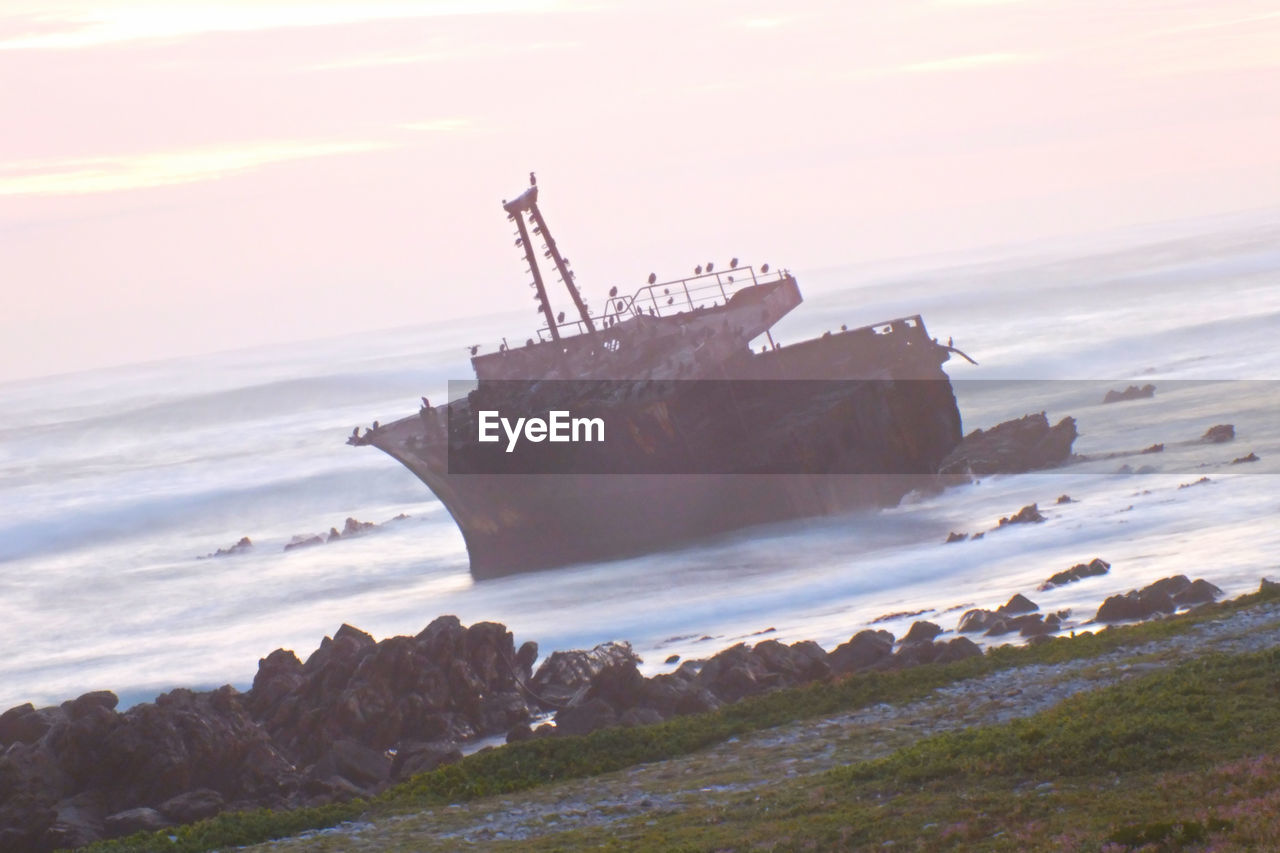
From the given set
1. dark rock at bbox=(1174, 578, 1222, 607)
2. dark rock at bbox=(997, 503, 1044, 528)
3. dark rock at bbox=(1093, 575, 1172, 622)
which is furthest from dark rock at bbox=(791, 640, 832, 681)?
dark rock at bbox=(997, 503, 1044, 528)

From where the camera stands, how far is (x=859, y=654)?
66.9 feet

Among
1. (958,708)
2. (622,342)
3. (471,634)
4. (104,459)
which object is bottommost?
(958,708)

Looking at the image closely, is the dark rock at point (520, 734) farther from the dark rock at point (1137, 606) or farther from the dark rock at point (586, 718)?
the dark rock at point (1137, 606)

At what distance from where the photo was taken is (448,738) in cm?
2019

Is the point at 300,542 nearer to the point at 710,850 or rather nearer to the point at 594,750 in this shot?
the point at 594,750

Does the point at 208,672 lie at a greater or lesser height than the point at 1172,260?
lesser

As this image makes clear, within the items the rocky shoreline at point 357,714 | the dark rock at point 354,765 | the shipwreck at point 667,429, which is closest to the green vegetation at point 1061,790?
the rocky shoreline at point 357,714

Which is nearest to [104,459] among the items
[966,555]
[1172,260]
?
[966,555]

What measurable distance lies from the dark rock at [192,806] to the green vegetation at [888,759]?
1.84 metres

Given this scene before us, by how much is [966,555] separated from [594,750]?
15.9 meters

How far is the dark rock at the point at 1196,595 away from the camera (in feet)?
70.6

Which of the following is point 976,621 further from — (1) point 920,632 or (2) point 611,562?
(2) point 611,562

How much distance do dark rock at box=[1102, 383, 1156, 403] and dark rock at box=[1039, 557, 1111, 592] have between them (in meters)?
36.6

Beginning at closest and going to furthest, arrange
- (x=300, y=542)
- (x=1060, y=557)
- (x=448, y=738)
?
(x=448, y=738) → (x=1060, y=557) → (x=300, y=542)
